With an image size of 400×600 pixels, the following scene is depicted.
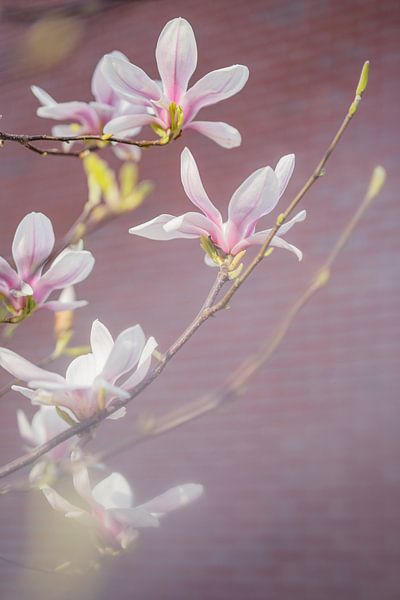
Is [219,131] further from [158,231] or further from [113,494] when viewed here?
[113,494]

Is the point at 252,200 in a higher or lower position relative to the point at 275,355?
lower

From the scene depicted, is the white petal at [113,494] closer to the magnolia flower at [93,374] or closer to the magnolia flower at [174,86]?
the magnolia flower at [93,374]

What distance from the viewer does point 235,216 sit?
344 millimetres

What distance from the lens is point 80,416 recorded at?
34 cm

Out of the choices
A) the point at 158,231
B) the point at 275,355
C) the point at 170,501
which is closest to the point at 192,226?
the point at 158,231

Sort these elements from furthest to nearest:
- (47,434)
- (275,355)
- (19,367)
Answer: (275,355) < (47,434) < (19,367)

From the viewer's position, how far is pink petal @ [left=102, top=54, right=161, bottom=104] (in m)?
0.35

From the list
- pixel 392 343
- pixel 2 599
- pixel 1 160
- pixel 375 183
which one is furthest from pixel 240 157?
pixel 375 183

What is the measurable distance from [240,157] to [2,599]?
4.96 feet

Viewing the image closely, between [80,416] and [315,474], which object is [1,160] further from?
[80,416]

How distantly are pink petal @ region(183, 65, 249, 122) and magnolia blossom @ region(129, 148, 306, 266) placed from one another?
46mm

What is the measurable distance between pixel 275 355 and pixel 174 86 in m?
1.83

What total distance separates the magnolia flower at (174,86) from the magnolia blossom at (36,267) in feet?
0.21

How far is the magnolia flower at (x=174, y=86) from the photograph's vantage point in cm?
35
